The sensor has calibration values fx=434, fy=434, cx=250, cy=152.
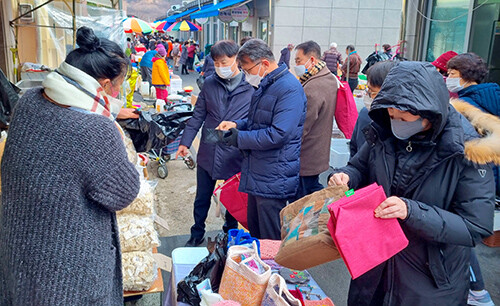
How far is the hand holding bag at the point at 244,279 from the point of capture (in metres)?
2.13

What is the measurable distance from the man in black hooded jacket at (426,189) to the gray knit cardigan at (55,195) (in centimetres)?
113

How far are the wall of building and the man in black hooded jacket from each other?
14.1 meters

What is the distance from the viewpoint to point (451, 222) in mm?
1857

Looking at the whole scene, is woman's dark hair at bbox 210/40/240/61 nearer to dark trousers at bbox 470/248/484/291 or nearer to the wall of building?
dark trousers at bbox 470/248/484/291

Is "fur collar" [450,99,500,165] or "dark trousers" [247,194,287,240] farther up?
"fur collar" [450,99,500,165]

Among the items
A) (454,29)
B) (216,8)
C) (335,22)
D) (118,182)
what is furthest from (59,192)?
(216,8)

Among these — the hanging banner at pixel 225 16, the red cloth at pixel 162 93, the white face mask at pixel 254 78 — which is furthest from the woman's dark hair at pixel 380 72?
the hanging banner at pixel 225 16

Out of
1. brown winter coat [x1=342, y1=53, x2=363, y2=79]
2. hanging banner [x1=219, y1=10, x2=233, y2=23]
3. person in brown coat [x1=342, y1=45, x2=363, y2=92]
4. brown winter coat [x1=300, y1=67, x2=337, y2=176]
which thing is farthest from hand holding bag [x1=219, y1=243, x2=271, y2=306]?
hanging banner [x1=219, y1=10, x2=233, y2=23]

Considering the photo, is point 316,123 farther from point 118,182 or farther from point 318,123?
point 118,182

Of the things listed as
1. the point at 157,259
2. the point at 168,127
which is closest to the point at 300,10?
the point at 168,127

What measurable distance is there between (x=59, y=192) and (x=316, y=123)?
2967 millimetres

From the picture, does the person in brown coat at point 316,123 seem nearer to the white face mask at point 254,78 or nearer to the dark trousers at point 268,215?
the white face mask at point 254,78

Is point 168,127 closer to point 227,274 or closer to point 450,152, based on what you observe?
point 227,274

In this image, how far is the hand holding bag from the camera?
7.00ft
